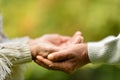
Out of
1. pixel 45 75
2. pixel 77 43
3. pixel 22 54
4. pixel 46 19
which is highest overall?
pixel 46 19

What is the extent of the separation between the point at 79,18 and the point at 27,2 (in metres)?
0.46

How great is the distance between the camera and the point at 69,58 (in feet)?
6.46

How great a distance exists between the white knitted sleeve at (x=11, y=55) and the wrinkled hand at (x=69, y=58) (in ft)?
0.23

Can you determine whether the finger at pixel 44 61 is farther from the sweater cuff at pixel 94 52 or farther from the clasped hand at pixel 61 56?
the sweater cuff at pixel 94 52

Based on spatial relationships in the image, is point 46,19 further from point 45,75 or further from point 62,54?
point 62,54

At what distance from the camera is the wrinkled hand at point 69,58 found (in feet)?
6.42

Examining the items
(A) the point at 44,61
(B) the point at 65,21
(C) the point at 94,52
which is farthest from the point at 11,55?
(B) the point at 65,21

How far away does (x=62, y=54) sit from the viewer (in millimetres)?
1969

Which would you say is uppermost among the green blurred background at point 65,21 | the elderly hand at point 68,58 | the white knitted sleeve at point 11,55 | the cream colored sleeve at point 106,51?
the green blurred background at point 65,21

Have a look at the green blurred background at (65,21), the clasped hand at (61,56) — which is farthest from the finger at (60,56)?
the green blurred background at (65,21)

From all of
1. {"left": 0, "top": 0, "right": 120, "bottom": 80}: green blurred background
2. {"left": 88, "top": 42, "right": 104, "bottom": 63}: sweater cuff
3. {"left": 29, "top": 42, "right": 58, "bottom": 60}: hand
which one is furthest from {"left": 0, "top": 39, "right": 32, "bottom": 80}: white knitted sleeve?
{"left": 0, "top": 0, "right": 120, "bottom": 80}: green blurred background

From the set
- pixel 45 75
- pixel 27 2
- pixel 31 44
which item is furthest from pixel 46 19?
pixel 31 44

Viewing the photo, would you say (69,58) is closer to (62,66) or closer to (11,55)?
(62,66)

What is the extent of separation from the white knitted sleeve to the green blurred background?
4.61 ft
